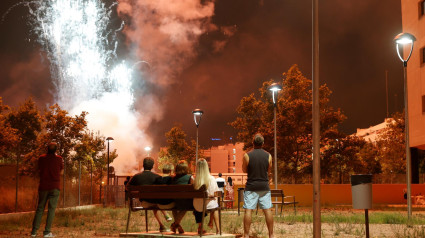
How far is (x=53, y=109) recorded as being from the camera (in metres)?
43.9

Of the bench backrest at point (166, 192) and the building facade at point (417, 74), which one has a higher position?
the building facade at point (417, 74)

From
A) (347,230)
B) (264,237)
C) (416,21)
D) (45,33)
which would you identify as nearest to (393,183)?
(416,21)

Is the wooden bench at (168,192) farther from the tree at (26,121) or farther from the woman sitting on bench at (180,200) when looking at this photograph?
the tree at (26,121)

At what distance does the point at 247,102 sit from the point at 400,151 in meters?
18.7

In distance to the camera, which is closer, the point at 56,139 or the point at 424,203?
the point at 424,203

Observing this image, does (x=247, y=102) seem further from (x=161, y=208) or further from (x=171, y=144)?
(x=161, y=208)

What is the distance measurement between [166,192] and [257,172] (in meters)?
1.93

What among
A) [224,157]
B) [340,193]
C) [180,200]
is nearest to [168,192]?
[180,200]

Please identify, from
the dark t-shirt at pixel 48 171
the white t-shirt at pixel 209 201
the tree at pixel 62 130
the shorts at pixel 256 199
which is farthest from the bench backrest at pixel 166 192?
the tree at pixel 62 130

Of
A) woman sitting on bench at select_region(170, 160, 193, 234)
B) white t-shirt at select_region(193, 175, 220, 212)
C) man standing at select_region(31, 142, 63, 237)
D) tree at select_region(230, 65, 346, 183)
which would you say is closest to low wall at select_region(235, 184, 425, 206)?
tree at select_region(230, 65, 346, 183)

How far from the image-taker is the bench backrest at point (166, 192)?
34.1ft

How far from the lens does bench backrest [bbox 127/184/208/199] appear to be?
10.4m

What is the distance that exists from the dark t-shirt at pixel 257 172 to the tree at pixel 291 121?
1108 inches

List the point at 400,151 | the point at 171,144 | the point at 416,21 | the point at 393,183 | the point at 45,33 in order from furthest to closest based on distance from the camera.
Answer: the point at 171,144 < the point at 45,33 < the point at 400,151 < the point at 393,183 < the point at 416,21
